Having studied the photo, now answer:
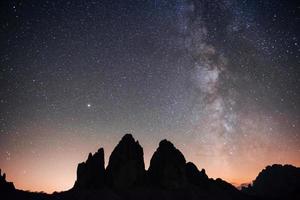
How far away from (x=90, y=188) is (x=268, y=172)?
522 feet

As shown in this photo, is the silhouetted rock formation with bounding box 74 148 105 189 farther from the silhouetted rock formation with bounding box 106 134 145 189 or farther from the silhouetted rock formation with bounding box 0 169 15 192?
the silhouetted rock formation with bounding box 0 169 15 192

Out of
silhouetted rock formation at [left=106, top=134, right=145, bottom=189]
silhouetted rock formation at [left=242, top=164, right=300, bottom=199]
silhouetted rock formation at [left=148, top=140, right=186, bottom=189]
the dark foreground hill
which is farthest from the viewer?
silhouetted rock formation at [left=242, top=164, right=300, bottom=199]

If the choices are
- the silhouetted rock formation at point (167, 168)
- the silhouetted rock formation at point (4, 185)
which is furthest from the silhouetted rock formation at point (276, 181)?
the silhouetted rock formation at point (4, 185)

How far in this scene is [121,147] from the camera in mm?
92750

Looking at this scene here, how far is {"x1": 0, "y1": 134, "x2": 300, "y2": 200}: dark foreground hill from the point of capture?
261 ft

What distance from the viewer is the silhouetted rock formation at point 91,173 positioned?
282 feet

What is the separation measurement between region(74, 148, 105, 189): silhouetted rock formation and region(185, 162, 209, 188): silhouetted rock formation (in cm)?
3545

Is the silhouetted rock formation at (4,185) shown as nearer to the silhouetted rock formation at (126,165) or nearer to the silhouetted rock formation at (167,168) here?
the silhouetted rock formation at (126,165)

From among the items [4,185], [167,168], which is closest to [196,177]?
[167,168]

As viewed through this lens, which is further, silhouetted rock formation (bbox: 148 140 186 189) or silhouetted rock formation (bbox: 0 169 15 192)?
silhouetted rock formation (bbox: 148 140 186 189)

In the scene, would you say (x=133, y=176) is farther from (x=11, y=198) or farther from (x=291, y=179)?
(x=291, y=179)

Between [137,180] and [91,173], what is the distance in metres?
16.7

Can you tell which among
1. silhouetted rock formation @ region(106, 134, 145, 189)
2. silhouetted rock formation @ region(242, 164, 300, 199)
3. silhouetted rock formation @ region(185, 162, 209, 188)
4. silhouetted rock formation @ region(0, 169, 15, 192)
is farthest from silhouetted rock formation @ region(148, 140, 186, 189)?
silhouetted rock formation @ region(242, 164, 300, 199)

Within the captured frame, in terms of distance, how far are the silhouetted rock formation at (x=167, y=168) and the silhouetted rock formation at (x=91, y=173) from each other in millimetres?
18755
